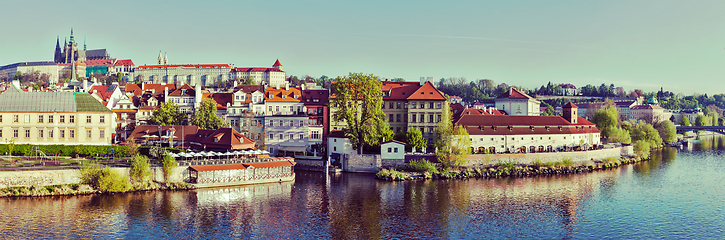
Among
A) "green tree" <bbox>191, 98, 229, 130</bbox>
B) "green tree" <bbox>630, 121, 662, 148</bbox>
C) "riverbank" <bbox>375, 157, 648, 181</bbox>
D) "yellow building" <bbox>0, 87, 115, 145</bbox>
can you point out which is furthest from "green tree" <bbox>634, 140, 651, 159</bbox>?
"yellow building" <bbox>0, 87, 115, 145</bbox>

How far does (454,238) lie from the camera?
1490 inches

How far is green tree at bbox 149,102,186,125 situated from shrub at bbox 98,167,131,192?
30026 millimetres

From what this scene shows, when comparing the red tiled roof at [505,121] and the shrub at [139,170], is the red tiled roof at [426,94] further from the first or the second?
the shrub at [139,170]

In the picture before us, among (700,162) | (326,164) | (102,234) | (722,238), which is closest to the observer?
(102,234)

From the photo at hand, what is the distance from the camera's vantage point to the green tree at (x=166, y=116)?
79.9m

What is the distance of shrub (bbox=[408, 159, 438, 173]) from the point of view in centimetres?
6600

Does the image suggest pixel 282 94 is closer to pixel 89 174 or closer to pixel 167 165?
pixel 167 165

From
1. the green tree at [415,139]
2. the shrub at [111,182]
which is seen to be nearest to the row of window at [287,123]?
the green tree at [415,139]

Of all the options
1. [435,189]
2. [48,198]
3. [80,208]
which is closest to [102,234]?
[80,208]

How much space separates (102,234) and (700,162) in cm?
8901

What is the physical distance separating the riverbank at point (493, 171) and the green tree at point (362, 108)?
7383mm

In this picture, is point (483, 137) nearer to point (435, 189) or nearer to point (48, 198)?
point (435, 189)

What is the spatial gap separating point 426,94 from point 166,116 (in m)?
39.0

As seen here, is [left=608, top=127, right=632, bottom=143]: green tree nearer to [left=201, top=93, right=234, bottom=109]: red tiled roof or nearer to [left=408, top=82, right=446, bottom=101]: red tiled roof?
[left=408, top=82, right=446, bottom=101]: red tiled roof
